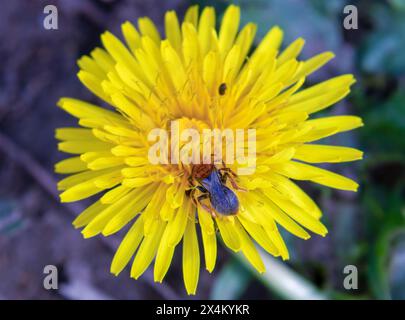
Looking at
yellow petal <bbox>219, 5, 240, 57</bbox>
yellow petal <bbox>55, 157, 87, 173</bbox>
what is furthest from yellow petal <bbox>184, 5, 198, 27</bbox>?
yellow petal <bbox>55, 157, 87, 173</bbox>

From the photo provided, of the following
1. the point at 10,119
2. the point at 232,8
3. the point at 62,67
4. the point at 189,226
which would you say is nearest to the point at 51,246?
the point at 10,119

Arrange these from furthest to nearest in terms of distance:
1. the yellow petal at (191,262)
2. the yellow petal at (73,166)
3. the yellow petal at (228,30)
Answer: the yellow petal at (228,30)
the yellow petal at (73,166)
the yellow petal at (191,262)

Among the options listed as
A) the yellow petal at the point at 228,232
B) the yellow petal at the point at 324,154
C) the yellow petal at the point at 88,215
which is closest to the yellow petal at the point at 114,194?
the yellow petal at the point at 88,215

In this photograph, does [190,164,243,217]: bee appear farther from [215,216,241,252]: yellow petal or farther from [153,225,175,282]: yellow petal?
[153,225,175,282]: yellow petal

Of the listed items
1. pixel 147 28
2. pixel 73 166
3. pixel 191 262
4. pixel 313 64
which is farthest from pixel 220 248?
pixel 147 28

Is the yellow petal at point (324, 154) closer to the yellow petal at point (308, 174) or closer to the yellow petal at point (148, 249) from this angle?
the yellow petal at point (308, 174)
